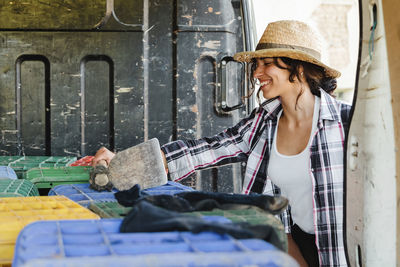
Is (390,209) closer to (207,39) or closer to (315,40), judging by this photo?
(315,40)

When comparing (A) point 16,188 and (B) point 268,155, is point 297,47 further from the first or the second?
(A) point 16,188

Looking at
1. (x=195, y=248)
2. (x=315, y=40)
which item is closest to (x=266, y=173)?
(x=315, y=40)

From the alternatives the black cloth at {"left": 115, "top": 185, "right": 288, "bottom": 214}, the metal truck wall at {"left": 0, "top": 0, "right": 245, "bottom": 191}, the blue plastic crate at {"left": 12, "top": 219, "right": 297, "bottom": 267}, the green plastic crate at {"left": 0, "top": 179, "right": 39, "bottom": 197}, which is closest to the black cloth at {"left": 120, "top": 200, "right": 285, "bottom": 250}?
the blue plastic crate at {"left": 12, "top": 219, "right": 297, "bottom": 267}

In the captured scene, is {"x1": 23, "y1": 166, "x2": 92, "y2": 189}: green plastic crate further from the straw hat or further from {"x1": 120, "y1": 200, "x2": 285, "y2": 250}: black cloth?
{"x1": 120, "y1": 200, "x2": 285, "y2": 250}: black cloth

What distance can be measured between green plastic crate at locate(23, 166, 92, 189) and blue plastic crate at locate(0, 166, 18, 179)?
0.06 metres

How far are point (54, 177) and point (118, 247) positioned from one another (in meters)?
1.28

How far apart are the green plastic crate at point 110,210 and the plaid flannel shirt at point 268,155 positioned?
95 centimetres

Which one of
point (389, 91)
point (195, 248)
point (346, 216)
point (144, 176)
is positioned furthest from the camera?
point (144, 176)

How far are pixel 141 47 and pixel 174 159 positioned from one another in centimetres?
74

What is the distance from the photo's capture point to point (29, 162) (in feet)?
7.96

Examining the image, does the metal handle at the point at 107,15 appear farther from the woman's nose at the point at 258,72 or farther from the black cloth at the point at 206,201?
the black cloth at the point at 206,201

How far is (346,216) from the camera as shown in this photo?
142 cm

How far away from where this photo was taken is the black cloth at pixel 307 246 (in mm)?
2211

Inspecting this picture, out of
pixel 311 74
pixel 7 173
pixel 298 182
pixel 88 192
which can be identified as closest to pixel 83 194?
pixel 88 192
